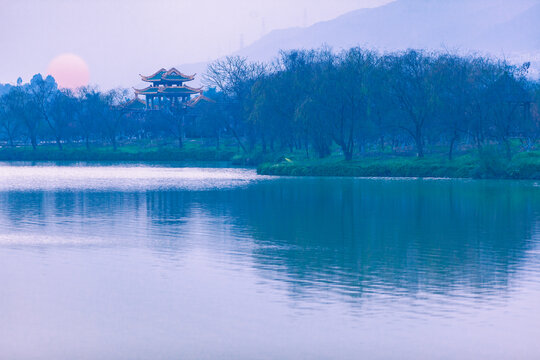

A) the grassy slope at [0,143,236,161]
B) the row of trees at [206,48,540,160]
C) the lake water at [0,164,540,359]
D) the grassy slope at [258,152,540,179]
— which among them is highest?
the row of trees at [206,48,540,160]

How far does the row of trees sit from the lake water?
105ft

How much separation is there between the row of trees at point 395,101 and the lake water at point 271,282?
32.1 metres

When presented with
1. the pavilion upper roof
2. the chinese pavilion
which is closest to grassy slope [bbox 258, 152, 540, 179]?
the chinese pavilion

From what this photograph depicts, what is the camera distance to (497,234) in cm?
2677

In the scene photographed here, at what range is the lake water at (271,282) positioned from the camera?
12930 millimetres

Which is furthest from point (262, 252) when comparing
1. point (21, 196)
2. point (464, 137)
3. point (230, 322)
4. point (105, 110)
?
point (105, 110)

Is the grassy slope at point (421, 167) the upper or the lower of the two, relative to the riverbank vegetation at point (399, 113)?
lower

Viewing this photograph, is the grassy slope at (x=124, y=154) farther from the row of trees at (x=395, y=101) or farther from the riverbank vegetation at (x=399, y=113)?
the row of trees at (x=395, y=101)

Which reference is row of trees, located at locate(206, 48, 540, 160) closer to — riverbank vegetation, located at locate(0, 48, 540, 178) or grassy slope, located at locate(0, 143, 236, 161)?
riverbank vegetation, located at locate(0, 48, 540, 178)

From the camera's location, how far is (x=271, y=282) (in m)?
18.0

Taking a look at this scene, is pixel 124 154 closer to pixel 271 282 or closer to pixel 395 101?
pixel 395 101

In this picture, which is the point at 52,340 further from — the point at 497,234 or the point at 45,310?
the point at 497,234

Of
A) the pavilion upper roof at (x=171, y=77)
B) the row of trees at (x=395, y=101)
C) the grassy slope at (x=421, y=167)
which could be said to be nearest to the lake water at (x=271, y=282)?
the grassy slope at (x=421, y=167)

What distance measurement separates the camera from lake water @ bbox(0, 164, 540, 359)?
12930mm
